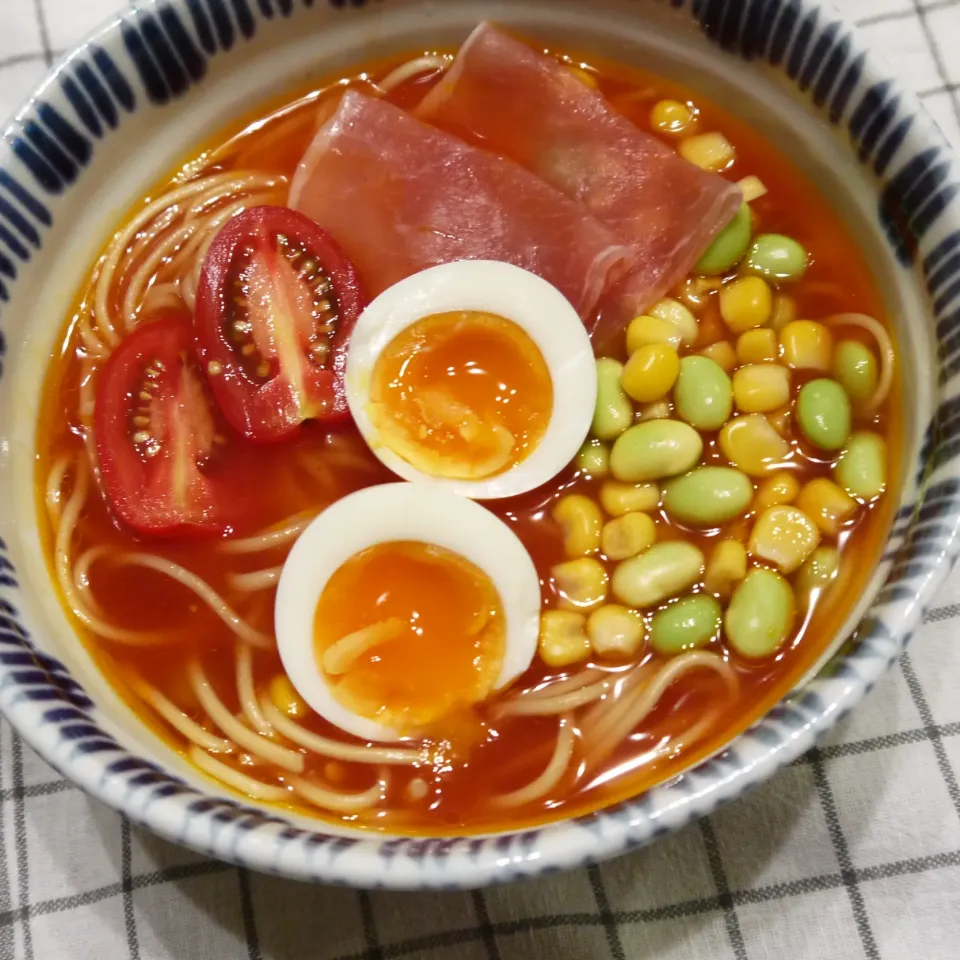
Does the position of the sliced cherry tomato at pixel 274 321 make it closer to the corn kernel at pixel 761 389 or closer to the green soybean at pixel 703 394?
the green soybean at pixel 703 394

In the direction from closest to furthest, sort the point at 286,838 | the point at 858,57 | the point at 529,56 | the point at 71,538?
the point at 286,838 < the point at 858,57 < the point at 71,538 < the point at 529,56

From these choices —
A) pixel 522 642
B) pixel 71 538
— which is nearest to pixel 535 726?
pixel 522 642

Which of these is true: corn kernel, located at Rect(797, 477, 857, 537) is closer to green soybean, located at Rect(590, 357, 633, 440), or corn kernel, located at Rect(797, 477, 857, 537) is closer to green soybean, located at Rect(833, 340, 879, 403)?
green soybean, located at Rect(833, 340, 879, 403)

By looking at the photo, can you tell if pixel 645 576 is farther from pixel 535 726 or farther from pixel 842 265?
pixel 842 265

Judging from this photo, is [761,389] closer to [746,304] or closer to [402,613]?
[746,304]

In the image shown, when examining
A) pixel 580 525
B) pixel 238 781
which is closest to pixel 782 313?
pixel 580 525
